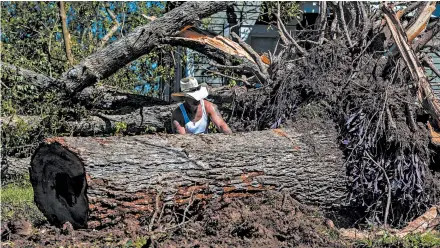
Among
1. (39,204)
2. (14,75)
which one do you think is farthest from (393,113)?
(14,75)

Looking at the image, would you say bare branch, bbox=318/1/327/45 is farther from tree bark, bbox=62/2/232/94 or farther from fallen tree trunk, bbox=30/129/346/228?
fallen tree trunk, bbox=30/129/346/228

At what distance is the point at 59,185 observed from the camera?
592 centimetres

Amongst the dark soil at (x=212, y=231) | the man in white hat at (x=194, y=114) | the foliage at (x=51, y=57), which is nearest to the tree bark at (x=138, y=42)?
the foliage at (x=51, y=57)

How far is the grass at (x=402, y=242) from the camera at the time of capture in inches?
219

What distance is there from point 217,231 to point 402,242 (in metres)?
1.60

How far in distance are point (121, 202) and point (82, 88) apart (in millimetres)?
4182

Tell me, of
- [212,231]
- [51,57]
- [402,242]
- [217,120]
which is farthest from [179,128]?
[51,57]

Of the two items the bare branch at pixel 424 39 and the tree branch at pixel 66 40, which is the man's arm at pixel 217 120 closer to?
the bare branch at pixel 424 39

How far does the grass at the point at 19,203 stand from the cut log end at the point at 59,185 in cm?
37

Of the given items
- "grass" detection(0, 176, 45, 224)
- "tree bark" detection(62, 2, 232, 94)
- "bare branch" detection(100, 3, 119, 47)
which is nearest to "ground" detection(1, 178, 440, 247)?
"grass" detection(0, 176, 45, 224)

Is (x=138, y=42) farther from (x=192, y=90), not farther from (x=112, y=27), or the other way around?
(x=112, y=27)

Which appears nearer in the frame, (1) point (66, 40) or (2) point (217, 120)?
(2) point (217, 120)

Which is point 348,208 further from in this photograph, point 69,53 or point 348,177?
point 69,53

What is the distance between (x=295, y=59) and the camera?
26.5 feet
